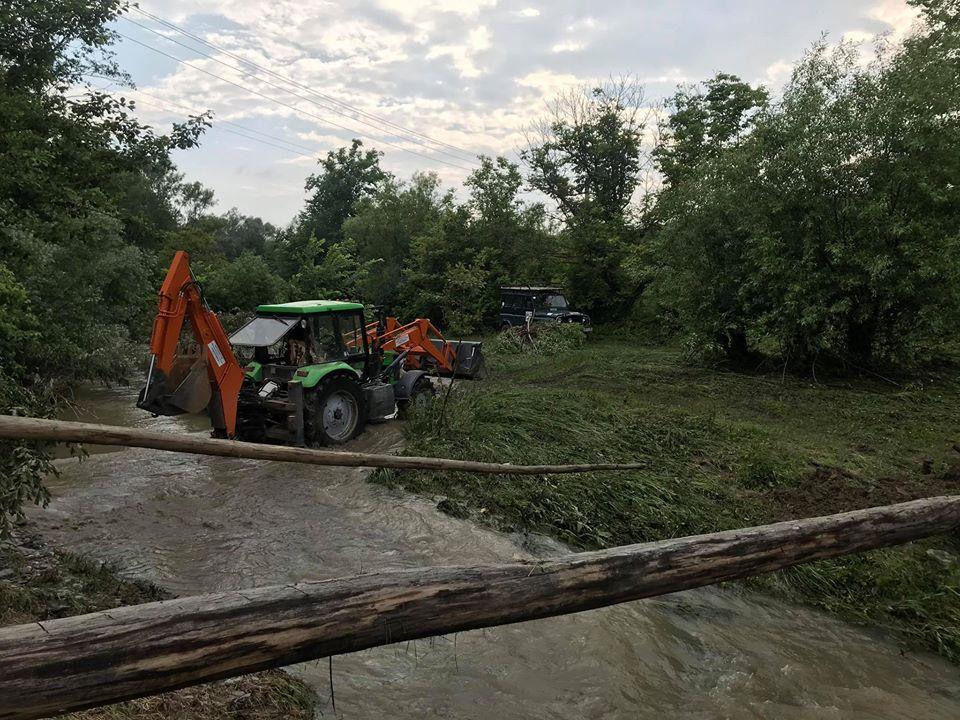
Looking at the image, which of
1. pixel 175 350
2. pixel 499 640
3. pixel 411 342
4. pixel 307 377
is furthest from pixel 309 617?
pixel 411 342

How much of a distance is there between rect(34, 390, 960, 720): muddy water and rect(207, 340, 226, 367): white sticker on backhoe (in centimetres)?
167

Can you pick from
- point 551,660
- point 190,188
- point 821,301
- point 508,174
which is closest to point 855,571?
point 551,660

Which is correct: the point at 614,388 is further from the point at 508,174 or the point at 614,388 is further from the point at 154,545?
the point at 508,174

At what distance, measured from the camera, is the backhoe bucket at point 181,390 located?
804 centimetres

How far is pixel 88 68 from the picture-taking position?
10.1 metres

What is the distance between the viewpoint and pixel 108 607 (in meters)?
4.41

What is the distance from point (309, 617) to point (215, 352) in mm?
6684

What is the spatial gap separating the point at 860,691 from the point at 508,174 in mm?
27286

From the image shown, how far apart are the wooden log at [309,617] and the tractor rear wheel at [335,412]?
264 inches

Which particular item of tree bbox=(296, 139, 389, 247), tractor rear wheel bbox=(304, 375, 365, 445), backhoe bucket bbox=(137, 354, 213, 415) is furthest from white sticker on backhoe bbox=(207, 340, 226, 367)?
tree bbox=(296, 139, 389, 247)

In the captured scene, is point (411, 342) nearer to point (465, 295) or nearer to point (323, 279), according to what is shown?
point (323, 279)

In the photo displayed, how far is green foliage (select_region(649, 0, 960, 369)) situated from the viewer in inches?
503

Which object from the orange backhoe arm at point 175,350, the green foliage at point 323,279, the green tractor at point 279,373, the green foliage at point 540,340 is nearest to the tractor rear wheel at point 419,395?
the green tractor at point 279,373

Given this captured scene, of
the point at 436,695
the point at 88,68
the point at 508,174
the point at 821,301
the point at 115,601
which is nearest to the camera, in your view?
the point at 436,695
